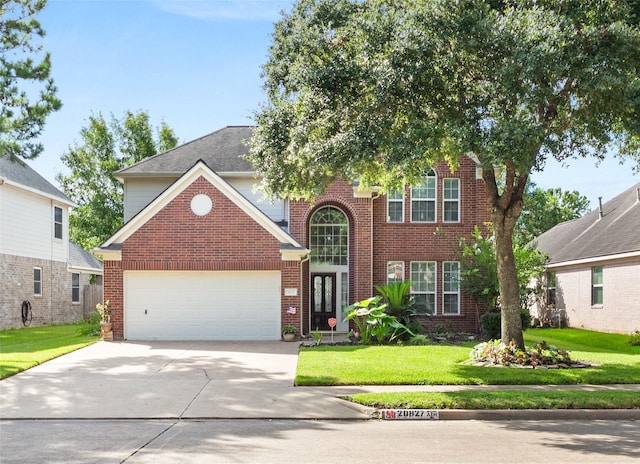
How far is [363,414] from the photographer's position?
1009 cm

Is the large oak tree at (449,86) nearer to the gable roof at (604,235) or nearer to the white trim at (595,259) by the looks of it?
the white trim at (595,259)

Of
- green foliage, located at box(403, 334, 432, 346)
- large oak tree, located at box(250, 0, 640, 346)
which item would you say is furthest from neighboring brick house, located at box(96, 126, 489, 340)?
large oak tree, located at box(250, 0, 640, 346)

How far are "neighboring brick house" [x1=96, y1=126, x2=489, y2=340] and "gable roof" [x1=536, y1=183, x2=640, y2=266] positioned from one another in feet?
19.2

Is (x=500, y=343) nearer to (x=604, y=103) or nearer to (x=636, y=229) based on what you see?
(x=604, y=103)

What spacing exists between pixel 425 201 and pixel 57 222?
727 inches

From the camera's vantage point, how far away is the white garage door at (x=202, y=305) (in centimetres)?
2008

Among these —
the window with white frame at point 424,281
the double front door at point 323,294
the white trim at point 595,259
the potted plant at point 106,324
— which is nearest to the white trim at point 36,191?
the potted plant at point 106,324

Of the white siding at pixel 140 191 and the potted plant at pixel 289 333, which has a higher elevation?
the white siding at pixel 140 191

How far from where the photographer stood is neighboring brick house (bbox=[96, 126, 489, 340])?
19.9 m

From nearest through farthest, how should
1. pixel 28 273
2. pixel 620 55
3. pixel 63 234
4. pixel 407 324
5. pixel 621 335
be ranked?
1. pixel 620 55
2. pixel 407 324
3. pixel 621 335
4. pixel 28 273
5. pixel 63 234

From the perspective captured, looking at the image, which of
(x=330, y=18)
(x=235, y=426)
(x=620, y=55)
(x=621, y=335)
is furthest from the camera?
(x=621, y=335)

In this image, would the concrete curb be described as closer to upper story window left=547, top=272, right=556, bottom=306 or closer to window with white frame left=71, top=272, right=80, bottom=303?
upper story window left=547, top=272, right=556, bottom=306

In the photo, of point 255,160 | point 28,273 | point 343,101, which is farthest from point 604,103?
point 28,273

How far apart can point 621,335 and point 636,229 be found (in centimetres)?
415
